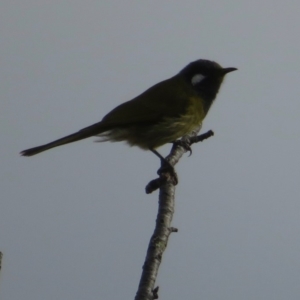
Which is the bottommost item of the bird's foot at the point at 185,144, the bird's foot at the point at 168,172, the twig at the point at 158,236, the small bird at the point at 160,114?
the twig at the point at 158,236

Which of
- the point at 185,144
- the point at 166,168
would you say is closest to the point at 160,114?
the point at 185,144

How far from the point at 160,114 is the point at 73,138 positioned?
1.19 m

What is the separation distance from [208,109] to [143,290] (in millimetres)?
4930

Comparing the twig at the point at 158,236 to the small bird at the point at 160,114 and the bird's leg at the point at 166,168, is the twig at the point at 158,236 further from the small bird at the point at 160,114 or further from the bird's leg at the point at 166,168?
the small bird at the point at 160,114

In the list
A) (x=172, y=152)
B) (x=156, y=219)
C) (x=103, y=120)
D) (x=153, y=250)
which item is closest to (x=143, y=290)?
(x=153, y=250)

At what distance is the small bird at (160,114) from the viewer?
7148 millimetres

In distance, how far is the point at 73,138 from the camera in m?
6.75

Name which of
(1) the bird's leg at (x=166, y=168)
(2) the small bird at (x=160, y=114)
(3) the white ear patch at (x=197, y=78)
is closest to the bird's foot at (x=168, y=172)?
(1) the bird's leg at (x=166, y=168)

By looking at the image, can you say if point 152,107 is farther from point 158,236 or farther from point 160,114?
point 158,236

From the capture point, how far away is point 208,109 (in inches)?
322

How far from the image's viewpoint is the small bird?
7.15 meters

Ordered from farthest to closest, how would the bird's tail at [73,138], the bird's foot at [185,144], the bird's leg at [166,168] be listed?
the bird's foot at [185,144]
the bird's tail at [73,138]
the bird's leg at [166,168]

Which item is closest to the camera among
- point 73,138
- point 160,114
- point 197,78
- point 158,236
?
point 158,236

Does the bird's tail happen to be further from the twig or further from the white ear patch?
the white ear patch
